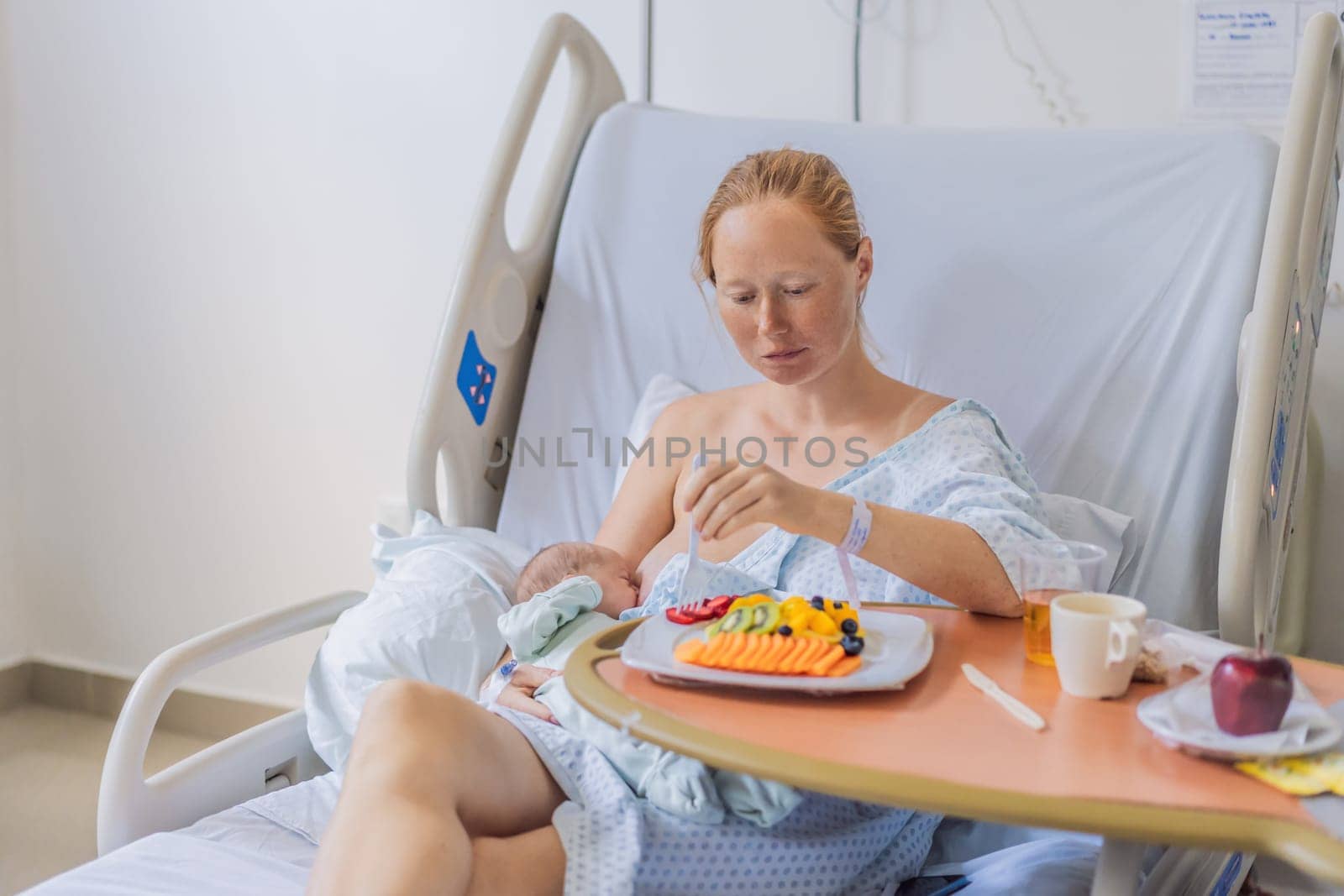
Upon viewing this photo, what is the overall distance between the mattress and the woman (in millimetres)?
224

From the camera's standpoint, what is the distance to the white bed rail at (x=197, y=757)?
5.05 feet

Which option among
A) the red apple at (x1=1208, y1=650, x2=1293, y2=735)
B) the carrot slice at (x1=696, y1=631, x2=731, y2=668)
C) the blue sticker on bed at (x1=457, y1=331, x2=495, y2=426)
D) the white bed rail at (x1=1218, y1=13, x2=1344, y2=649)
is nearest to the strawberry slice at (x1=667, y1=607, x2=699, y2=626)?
the carrot slice at (x1=696, y1=631, x2=731, y2=668)

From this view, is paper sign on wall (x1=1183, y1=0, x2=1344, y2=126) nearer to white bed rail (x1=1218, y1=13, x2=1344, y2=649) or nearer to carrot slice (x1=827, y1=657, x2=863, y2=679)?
white bed rail (x1=1218, y1=13, x2=1344, y2=649)

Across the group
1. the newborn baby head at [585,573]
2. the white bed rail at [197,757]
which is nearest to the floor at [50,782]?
the white bed rail at [197,757]

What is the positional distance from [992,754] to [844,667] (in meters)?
0.18

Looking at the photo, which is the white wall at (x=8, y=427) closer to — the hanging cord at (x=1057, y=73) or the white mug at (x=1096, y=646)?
the hanging cord at (x=1057, y=73)

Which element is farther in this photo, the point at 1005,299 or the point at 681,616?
the point at 1005,299

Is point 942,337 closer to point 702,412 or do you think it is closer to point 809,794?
point 702,412

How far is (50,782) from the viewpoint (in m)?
2.71

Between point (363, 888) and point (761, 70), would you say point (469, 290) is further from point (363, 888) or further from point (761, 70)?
point (363, 888)

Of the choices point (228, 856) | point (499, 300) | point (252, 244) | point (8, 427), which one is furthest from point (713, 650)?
point (8, 427)

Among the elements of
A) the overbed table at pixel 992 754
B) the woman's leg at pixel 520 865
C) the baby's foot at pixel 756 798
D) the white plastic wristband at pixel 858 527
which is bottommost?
the woman's leg at pixel 520 865

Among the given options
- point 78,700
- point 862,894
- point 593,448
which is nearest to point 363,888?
point 862,894

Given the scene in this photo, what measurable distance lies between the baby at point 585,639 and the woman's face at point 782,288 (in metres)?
0.36
